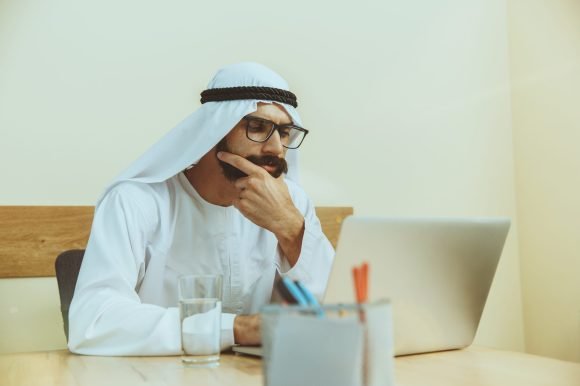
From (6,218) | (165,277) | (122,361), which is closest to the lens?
(122,361)

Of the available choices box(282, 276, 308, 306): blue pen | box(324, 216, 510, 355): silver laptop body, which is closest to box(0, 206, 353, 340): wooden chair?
box(324, 216, 510, 355): silver laptop body

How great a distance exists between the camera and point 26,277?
2189 mm

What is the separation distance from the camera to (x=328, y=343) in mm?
586

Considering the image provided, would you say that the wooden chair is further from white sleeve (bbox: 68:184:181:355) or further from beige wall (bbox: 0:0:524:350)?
white sleeve (bbox: 68:184:181:355)

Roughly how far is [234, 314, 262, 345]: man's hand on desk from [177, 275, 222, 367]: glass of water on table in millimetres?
150

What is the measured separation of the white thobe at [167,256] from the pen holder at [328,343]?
69 centimetres

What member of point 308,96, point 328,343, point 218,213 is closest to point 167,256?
point 218,213

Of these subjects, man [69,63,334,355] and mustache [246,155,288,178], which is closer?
man [69,63,334,355]

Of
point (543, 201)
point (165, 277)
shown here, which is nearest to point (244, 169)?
point (165, 277)

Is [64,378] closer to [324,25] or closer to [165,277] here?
[165,277]

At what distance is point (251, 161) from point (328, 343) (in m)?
1.38

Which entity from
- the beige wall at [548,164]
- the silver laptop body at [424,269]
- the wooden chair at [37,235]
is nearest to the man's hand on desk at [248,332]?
the silver laptop body at [424,269]

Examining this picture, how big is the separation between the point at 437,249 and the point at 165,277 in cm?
100

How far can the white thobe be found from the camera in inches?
53.2
